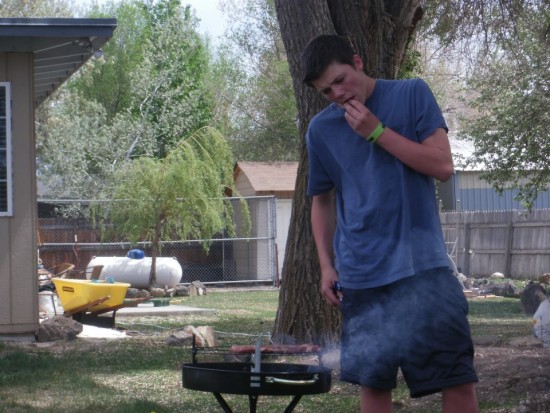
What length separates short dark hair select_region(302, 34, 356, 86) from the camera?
352cm

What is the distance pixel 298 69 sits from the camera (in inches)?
329

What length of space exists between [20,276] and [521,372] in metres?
5.91

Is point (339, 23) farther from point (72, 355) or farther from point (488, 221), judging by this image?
point (488, 221)

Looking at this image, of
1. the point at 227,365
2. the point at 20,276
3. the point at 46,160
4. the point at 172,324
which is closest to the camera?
the point at 227,365

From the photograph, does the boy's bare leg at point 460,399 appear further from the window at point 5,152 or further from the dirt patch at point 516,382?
the window at point 5,152

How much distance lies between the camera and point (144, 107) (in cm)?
3709

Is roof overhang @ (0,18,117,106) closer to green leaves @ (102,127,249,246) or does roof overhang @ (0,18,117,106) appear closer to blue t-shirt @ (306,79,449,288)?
blue t-shirt @ (306,79,449,288)

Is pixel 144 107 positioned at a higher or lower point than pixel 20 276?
higher

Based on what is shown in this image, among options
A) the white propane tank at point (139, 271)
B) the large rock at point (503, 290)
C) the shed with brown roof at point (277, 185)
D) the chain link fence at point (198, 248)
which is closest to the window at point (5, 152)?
the white propane tank at point (139, 271)

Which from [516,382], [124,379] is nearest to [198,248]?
[124,379]

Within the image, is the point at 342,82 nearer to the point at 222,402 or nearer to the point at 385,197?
the point at 385,197

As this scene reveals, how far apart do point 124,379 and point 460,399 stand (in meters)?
4.83

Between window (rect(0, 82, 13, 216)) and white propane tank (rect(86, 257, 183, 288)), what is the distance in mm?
10518

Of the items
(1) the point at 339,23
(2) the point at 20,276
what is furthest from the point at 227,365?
(2) the point at 20,276
